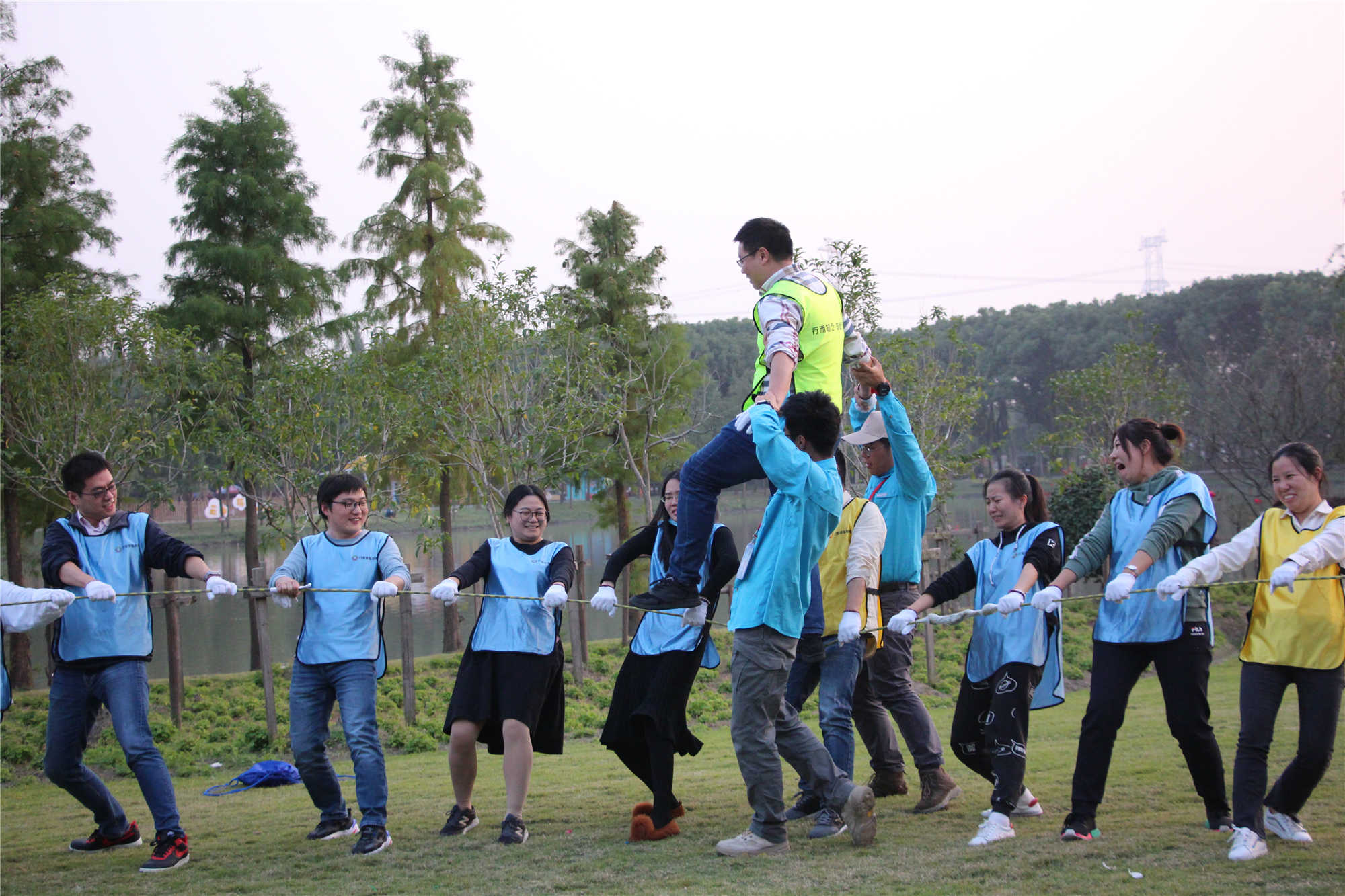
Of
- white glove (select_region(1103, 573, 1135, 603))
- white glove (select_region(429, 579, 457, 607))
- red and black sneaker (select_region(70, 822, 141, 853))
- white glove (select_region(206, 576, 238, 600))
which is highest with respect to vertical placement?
white glove (select_region(206, 576, 238, 600))

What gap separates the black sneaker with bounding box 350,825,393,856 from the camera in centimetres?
492

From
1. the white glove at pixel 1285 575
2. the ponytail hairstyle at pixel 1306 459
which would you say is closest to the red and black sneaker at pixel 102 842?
the white glove at pixel 1285 575

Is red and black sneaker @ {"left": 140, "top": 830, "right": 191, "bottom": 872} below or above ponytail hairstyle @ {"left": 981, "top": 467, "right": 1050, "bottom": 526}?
below

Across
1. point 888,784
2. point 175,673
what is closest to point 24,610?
point 888,784

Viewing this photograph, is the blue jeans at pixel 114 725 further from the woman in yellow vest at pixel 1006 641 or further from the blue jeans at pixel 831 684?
the woman in yellow vest at pixel 1006 641

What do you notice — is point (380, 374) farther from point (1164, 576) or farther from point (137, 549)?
point (1164, 576)

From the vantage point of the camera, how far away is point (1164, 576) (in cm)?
462

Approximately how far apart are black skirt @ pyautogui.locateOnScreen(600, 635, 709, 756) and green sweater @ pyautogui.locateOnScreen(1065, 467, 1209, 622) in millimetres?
1771

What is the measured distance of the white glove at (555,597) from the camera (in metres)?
5.06

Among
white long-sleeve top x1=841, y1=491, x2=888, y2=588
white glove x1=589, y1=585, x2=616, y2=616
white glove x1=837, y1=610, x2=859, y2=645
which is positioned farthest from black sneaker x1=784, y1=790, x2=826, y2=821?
white glove x1=589, y1=585, x2=616, y2=616

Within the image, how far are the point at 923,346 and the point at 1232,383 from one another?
513 inches

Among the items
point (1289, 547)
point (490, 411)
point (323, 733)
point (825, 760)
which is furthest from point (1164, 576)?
point (490, 411)

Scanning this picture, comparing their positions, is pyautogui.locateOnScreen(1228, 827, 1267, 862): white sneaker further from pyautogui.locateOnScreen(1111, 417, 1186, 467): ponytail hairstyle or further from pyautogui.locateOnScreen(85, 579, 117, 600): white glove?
pyautogui.locateOnScreen(85, 579, 117, 600): white glove

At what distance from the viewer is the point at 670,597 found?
4.83 metres
